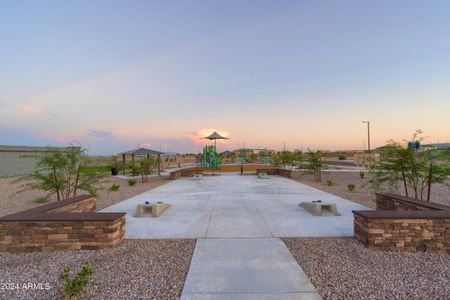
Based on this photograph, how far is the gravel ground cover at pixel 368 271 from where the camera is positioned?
8.61 ft

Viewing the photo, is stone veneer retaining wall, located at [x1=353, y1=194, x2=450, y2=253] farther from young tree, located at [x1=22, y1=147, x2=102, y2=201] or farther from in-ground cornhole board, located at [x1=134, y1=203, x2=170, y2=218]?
young tree, located at [x1=22, y1=147, x2=102, y2=201]

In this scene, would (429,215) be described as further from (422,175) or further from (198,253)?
(198,253)

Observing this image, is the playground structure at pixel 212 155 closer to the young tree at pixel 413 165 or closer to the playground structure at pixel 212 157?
the playground structure at pixel 212 157

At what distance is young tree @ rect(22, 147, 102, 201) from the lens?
724 centimetres

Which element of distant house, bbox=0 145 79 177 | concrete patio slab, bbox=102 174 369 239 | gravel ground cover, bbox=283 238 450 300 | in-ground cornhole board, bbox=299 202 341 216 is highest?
distant house, bbox=0 145 79 177

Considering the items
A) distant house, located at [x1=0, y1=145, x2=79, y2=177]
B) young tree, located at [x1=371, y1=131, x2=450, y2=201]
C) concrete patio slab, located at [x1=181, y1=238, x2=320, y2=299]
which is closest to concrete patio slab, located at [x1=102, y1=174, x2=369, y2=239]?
concrete patio slab, located at [x1=181, y1=238, x2=320, y2=299]

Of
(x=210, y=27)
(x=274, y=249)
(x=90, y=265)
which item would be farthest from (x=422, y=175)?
(x=210, y=27)

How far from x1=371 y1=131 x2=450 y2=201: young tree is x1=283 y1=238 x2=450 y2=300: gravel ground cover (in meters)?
3.85

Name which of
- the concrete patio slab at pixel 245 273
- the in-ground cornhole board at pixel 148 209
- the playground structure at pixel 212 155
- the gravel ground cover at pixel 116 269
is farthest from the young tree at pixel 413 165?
the playground structure at pixel 212 155

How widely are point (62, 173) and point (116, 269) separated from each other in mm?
6051

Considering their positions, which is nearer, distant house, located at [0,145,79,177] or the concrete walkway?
the concrete walkway

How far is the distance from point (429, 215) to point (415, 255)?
2.59 feet

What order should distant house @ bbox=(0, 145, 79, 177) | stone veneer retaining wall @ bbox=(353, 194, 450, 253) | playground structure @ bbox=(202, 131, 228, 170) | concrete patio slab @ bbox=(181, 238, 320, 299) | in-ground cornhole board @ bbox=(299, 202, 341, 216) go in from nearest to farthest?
1. concrete patio slab @ bbox=(181, 238, 320, 299)
2. stone veneer retaining wall @ bbox=(353, 194, 450, 253)
3. in-ground cornhole board @ bbox=(299, 202, 341, 216)
4. distant house @ bbox=(0, 145, 79, 177)
5. playground structure @ bbox=(202, 131, 228, 170)

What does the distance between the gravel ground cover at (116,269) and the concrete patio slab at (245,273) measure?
9.0 inches
